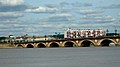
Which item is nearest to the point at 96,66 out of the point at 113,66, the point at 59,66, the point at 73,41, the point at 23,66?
the point at 113,66

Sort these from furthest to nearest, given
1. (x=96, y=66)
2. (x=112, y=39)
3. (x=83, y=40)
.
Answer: (x=83, y=40) → (x=112, y=39) → (x=96, y=66)

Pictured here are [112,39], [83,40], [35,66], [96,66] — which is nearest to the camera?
[96,66]

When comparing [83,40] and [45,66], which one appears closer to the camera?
[45,66]

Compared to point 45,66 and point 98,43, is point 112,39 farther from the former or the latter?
point 45,66

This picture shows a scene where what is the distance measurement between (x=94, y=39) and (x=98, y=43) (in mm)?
2885

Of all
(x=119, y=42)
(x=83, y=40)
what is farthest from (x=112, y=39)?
(x=83, y=40)

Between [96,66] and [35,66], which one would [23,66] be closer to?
[35,66]

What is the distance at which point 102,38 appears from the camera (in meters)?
184

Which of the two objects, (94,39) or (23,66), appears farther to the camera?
(94,39)

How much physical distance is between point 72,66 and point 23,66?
35.9 feet

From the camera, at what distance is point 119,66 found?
73.7 m

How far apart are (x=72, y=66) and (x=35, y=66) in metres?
8.28

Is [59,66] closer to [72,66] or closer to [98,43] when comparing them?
[72,66]

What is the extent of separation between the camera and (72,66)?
75.4m
